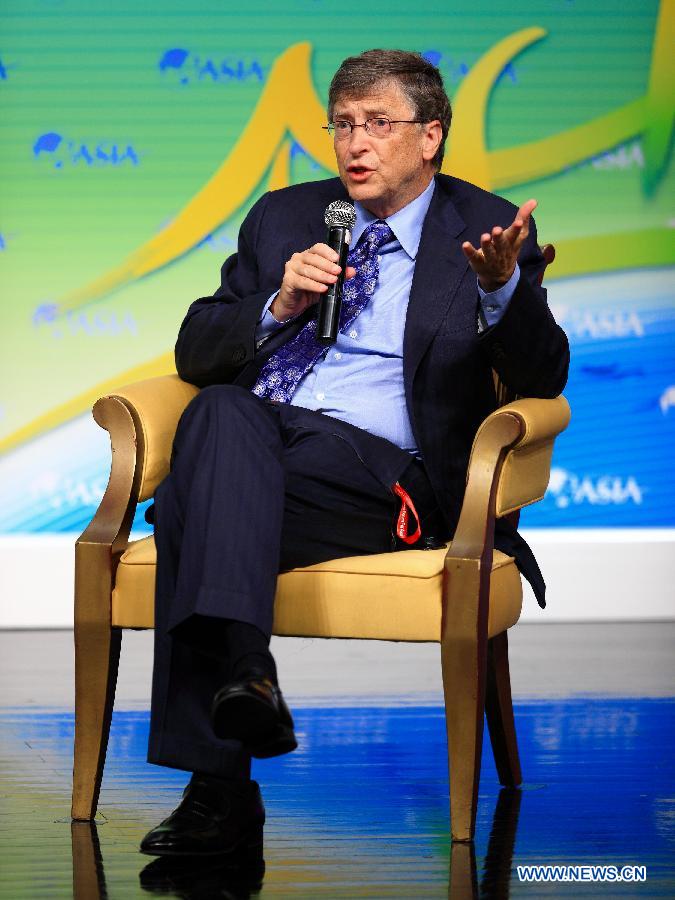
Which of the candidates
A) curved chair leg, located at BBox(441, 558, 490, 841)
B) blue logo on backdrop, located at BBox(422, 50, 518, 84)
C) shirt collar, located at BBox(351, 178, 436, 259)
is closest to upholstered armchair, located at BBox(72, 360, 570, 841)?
curved chair leg, located at BBox(441, 558, 490, 841)

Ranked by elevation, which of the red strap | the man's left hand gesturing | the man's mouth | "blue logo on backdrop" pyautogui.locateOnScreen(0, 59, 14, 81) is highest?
"blue logo on backdrop" pyautogui.locateOnScreen(0, 59, 14, 81)

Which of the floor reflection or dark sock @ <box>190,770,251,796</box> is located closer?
the floor reflection

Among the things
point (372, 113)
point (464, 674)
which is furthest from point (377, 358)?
point (464, 674)

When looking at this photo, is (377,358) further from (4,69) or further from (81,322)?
(4,69)

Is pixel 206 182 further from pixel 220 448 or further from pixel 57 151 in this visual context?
pixel 220 448

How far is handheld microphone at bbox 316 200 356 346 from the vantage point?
2498 millimetres

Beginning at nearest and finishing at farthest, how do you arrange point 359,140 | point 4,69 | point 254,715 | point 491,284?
point 254,715
point 491,284
point 359,140
point 4,69

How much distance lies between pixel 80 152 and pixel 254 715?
3174 millimetres

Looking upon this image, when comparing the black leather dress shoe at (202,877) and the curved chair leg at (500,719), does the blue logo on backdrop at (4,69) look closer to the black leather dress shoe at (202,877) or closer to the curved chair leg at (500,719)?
the curved chair leg at (500,719)

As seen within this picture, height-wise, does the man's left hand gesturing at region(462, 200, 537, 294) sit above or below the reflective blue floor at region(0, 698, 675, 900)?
above

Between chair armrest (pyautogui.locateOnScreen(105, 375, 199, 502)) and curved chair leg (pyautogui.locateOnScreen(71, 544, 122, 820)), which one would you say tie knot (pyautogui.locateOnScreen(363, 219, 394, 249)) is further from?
curved chair leg (pyautogui.locateOnScreen(71, 544, 122, 820))

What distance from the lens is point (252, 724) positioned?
6.84 ft

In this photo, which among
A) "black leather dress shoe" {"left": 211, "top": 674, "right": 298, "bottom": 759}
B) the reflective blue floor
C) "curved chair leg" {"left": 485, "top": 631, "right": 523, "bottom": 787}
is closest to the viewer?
"black leather dress shoe" {"left": 211, "top": 674, "right": 298, "bottom": 759}

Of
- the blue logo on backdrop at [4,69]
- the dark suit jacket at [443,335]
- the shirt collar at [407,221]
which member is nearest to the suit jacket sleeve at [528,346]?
the dark suit jacket at [443,335]
